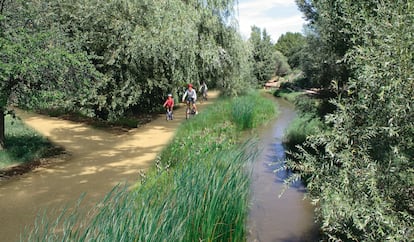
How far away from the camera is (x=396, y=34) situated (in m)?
3.43

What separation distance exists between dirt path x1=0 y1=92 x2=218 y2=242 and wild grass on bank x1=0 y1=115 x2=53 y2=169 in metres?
0.49

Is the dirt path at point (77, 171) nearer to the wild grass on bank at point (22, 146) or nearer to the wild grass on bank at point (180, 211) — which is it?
the wild grass on bank at point (22, 146)

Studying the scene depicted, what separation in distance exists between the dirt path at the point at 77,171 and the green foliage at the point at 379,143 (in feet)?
10.9

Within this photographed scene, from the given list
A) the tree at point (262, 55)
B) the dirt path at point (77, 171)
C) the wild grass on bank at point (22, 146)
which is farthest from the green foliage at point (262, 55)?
the wild grass on bank at point (22, 146)

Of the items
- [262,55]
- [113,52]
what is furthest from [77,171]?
[262,55]

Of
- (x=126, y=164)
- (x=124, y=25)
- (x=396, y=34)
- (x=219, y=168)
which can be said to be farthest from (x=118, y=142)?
(x=396, y=34)

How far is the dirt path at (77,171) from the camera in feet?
19.9

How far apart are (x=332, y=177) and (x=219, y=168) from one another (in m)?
1.32

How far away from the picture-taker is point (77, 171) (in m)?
7.96

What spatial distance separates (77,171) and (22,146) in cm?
229

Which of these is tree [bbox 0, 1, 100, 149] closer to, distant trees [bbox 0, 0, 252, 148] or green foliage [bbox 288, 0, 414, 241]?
distant trees [bbox 0, 0, 252, 148]

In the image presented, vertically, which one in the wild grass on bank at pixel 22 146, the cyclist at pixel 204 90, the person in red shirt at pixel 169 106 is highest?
the cyclist at pixel 204 90

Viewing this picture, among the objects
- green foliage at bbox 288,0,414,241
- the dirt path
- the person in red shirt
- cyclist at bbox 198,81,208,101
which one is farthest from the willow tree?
green foliage at bbox 288,0,414,241

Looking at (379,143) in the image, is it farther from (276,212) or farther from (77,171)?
(77,171)
